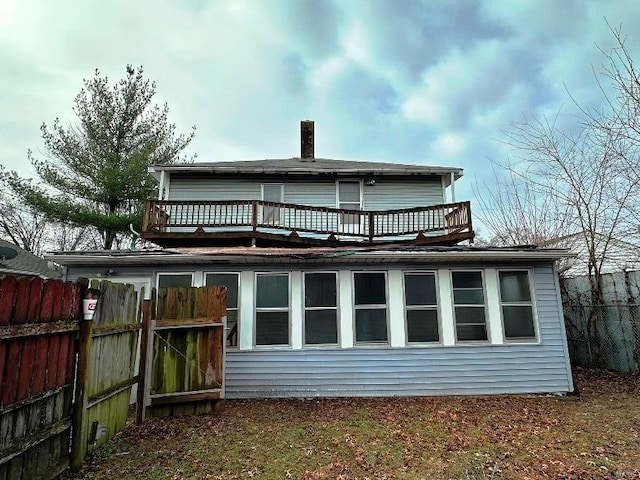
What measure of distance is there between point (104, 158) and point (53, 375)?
16.3m

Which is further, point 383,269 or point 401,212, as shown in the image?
point 401,212

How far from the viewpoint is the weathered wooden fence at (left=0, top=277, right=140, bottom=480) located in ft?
8.95

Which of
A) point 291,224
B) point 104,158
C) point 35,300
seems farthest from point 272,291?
point 104,158

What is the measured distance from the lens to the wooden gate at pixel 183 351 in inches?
217

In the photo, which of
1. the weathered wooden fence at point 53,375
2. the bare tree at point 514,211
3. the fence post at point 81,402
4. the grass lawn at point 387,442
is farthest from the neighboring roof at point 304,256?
the bare tree at point 514,211

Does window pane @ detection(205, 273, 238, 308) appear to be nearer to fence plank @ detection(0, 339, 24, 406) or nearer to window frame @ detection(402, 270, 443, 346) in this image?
window frame @ detection(402, 270, 443, 346)

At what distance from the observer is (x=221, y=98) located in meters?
14.9

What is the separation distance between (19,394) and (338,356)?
214 inches

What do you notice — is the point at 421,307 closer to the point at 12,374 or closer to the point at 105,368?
the point at 105,368

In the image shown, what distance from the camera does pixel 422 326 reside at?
770cm

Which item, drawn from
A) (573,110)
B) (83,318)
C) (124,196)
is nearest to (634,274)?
(573,110)

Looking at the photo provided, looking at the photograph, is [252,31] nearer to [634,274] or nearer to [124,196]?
[124,196]

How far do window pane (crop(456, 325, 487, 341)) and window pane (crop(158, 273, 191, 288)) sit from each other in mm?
5544

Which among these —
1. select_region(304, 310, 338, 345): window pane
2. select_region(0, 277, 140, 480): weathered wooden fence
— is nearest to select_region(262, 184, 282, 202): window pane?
select_region(304, 310, 338, 345): window pane
